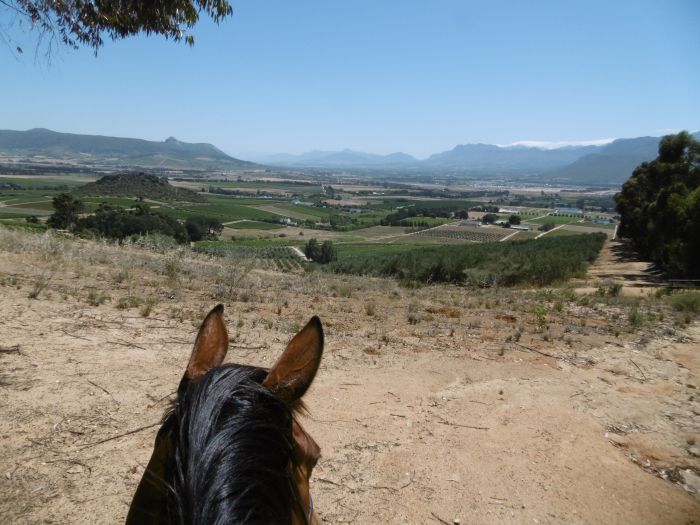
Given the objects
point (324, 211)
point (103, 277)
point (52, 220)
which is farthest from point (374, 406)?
point (324, 211)

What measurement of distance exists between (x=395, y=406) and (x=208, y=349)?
3.34m

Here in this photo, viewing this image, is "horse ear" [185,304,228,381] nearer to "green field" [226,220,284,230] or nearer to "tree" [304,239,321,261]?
"tree" [304,239,321,261]

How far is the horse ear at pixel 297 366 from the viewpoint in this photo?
4.08 feet

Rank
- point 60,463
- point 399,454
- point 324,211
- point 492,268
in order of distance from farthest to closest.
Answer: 1. point 324,211
2. point 492,268
3. point 399,454
4. point 60,463

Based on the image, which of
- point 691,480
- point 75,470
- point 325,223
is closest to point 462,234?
point 325,223

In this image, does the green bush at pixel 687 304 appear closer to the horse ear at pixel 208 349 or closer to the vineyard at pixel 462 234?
the horse ear at pixel 208 349

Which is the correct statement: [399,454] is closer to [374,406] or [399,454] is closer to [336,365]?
[374,406]

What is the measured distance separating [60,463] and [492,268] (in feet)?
51.0

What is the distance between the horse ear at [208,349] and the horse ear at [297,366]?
0.90 feet

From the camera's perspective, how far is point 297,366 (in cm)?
128

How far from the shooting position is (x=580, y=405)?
4.72 meters

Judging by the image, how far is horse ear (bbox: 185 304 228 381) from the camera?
4.60ft

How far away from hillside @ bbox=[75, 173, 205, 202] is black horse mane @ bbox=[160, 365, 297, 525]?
85806mm

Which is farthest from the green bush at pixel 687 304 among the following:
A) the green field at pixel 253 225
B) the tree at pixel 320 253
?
the green field at pixel 253 225
